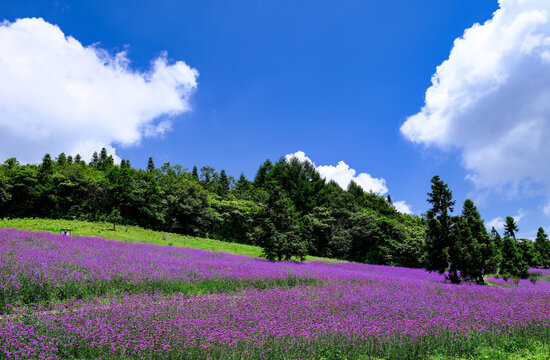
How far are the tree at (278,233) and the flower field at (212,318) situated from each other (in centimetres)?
Result: 1034

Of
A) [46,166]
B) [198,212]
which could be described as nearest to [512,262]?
[198,212]

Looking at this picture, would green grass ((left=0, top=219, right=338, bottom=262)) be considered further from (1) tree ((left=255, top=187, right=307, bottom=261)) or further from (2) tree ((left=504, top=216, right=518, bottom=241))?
(2) tree ((left=504, top=216, right=518, bottom=241))

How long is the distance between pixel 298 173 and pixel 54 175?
41751 millimetres

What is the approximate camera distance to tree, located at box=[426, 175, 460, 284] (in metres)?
18.5

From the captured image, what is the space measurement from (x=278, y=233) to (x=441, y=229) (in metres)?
10.7

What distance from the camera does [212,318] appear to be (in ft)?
19.6

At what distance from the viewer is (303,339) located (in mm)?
5324

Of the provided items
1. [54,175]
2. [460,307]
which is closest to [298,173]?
[54,175]

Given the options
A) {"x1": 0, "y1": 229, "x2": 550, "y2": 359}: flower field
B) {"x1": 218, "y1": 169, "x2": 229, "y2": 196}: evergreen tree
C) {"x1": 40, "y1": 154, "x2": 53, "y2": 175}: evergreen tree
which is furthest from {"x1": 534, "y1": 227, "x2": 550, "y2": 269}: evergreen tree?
{"x1": 40, "y1": 154, "x2": 53, "y2": 175}: evergreen tree

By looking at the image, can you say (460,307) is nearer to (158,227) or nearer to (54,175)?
(158,227)

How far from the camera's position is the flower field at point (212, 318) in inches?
187

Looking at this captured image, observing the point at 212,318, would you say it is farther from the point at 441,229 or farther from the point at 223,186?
the point at 223,186

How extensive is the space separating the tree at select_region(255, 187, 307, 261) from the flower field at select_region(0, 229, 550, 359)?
407 inches

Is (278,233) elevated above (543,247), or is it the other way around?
(543,247)
